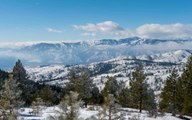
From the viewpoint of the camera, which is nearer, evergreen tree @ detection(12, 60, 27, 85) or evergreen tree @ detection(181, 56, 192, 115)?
evergreen tree @ detection(12, 60, 27, 85)

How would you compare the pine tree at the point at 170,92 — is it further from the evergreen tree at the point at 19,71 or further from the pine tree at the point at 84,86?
the evergreen tree at the point at 19,71

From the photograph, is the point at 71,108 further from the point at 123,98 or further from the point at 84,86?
the point at 123,98

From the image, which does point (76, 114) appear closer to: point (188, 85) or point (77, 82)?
point (77, 82)

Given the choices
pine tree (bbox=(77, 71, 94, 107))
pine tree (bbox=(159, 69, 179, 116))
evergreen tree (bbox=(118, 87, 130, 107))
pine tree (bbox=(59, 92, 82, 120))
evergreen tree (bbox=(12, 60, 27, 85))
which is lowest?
evergreen tree (bbox=(118, 87, 130, 107))

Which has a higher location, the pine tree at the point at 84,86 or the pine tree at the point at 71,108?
the pine tree at the point at 71,108

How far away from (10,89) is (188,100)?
49.7 meters

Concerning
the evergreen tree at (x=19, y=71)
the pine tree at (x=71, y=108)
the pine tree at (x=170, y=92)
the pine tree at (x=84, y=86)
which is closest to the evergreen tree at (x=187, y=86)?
the pine tree at (x=170, y=92)

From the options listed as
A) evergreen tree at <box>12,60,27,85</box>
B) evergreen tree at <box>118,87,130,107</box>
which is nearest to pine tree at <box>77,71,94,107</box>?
evergreen tree at <box>12,60,27,85</box>

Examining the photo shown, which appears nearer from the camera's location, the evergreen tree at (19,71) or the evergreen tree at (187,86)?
the evergreen tree at (19,71)

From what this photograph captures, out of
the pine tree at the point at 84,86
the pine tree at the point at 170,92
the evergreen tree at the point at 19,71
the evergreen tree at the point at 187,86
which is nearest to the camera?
the pine tree at the point at 84,86

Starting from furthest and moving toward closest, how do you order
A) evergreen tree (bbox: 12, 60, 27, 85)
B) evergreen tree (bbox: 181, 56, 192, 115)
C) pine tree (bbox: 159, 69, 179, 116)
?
pine tree (bbox: 159, 69, 179, 116), evergreen tree (bbox: 181, 56, 192, 115), evergreen tree (bbox: 12, 60, 27, 85)

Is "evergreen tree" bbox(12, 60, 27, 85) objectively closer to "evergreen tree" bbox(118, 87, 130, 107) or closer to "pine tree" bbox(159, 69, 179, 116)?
"pine tree" bbox(159, 69, 179, 116)

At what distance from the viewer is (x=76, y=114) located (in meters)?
21.0

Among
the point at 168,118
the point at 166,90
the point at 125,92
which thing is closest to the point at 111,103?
the point at 168,118
